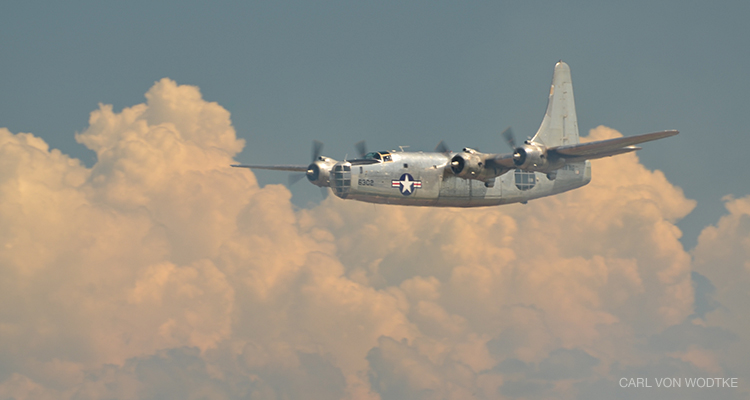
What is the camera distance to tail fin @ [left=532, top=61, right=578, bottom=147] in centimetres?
6359

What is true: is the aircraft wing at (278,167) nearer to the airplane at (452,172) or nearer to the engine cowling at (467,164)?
the airplane at (452,172)

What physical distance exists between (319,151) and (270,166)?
5.97m

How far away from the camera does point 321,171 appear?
54719mm

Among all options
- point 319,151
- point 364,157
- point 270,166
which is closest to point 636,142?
point 364,157

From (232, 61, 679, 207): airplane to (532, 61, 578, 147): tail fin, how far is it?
5325 millimetres

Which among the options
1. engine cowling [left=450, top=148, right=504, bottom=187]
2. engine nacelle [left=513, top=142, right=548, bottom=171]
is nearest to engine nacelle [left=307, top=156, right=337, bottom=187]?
engine cowling [left=450, top=148, right=504, bottom=187]

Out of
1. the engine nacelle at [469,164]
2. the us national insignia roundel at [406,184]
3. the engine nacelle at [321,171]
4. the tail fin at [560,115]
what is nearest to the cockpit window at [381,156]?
the us national insignia roundel at [406,184]

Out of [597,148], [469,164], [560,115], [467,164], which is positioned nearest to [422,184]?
[467,164]

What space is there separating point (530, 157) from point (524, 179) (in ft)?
21.0

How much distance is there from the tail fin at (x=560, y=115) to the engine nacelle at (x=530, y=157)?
427 inches

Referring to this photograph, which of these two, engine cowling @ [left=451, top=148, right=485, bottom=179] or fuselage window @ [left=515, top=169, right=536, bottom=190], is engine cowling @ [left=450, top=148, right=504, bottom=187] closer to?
engine cowling @ [left=451, top=148, right=485, bottom=179]

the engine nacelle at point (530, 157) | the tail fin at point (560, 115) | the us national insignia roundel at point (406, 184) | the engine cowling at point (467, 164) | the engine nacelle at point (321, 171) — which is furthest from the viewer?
the tail fin at point (560, 115)

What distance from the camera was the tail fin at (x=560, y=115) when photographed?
63594mm

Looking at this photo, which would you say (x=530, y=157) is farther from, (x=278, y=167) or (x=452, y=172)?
(x=278, y=167)
